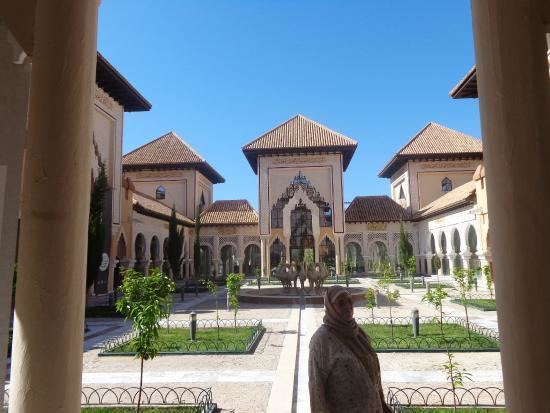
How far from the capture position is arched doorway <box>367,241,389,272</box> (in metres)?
33.5

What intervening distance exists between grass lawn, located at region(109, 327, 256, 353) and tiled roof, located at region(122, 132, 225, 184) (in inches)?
997

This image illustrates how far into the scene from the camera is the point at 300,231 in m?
31.0

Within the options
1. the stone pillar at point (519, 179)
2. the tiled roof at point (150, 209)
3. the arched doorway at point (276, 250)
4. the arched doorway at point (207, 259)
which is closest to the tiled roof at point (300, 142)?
the arched doorway at point (276, 250)

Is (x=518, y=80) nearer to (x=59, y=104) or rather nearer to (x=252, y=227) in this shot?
(x=59, y=104)

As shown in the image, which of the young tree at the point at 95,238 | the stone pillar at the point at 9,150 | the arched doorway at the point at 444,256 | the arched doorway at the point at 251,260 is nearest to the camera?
the stone pillar at the point at 9,150

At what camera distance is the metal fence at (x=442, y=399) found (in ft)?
16.3

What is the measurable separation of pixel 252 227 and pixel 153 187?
976 centimetres

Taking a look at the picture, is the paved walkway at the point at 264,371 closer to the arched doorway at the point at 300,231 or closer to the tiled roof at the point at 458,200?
the tiled roof at the point at 458,200

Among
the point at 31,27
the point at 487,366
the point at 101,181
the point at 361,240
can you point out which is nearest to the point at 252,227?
the point at 361,240

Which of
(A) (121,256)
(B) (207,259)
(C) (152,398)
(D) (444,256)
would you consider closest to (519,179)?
(C) (152,398)

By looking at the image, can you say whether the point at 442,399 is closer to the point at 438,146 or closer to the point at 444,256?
the point at 444,256

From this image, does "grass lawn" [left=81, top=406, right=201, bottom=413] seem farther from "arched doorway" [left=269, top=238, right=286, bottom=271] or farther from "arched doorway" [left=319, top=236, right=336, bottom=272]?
"arched doorway" [left=319, top=236, right=336, bottom=272]

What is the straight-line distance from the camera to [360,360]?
7.17 ft

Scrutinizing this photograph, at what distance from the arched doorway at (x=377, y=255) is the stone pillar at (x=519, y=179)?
101 ft
